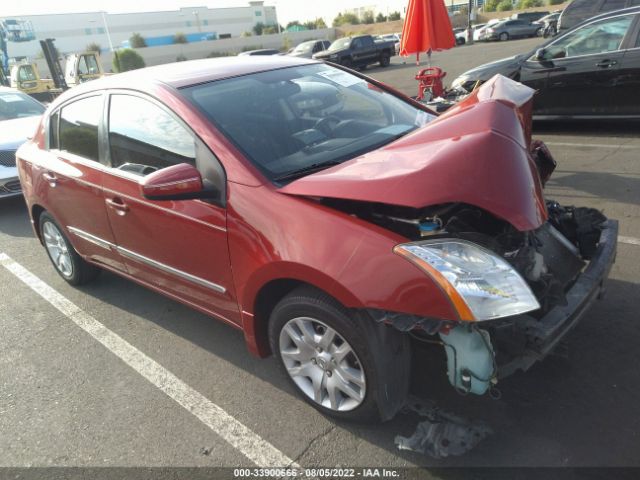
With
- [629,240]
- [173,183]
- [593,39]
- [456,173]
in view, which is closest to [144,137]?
[173,183]

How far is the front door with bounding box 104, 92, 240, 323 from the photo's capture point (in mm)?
2714

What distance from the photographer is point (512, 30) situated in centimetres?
3547

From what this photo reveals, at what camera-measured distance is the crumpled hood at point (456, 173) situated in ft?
6.55

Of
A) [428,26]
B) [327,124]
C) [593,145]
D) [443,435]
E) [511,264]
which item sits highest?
[428,26]

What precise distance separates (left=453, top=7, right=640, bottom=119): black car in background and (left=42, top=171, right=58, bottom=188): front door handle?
5.18 m

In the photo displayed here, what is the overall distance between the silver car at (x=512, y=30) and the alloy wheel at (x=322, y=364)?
126ft

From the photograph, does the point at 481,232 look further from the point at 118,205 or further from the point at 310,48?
the point at 310,48

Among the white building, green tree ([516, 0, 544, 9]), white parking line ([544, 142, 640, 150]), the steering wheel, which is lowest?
white parking line ([544, 142, 640, 150])

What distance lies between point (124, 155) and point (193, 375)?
4.80 ft

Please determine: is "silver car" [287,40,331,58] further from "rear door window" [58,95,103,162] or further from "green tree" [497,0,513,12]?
"green tree" [497,0,513,12]

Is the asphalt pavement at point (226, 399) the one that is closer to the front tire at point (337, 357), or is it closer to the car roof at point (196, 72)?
the front tire at point (337, 357)

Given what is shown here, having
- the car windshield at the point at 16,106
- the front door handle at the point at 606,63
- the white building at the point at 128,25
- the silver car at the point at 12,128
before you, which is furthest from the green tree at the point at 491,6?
the silver car at the point at 12,128

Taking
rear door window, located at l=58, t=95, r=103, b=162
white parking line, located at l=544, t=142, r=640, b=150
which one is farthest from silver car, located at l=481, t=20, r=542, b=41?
rear door window, located at l=58, t=95, r=103, b=162

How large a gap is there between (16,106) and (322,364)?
29.2ft
